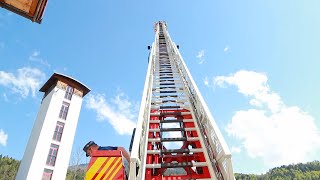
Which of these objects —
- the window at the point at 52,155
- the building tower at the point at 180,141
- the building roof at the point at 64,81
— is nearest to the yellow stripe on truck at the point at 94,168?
the building tower at the point at 180,141

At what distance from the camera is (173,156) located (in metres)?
5.68

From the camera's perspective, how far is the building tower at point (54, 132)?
21.6 metres

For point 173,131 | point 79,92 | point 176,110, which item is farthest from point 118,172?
point 79,92

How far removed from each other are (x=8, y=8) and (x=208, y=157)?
169 inches

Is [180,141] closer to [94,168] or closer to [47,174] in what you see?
[94,168]

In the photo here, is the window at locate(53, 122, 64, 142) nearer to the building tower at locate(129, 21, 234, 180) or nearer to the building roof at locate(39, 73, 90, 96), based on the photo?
the building roof at locate(39, 73, 90, 96)

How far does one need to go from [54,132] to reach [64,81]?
6.82 m

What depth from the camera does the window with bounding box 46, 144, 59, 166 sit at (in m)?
22.3

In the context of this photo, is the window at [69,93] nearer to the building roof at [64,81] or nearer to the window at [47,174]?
the building roof at [64,81]

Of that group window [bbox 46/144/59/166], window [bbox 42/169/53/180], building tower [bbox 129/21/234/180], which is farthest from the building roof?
building tower [bbox 129/21/234/180]

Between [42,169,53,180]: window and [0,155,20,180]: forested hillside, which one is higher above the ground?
[0,155,20,180]: forested hillside

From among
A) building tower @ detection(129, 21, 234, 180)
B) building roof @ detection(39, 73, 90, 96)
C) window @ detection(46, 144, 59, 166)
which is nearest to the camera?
building tower @ detection(129, 21, 234, 180)

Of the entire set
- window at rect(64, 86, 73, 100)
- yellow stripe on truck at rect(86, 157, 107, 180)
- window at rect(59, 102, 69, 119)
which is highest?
window at rect(64, 86, 73, 100)

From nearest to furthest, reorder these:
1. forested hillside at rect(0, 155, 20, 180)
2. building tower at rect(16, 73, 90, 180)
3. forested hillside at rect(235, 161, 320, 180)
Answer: building tower at rect(16, 73, 90, 180)
forested hillside at rect(0, 155, 20, 180)
forested hillside at rect(235, 161, 320, 180)
